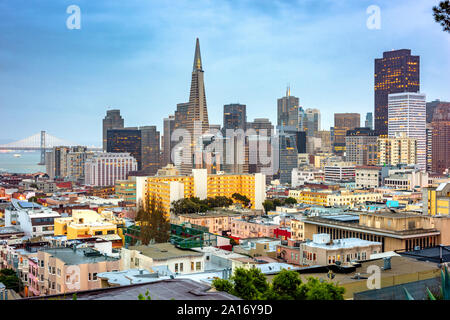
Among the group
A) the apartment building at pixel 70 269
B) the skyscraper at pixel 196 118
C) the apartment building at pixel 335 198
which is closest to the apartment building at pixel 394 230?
the apartment building at pixel 70 269

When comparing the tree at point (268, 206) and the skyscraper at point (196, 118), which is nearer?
the tree at point (268, 206)

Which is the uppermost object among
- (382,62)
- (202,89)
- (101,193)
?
(382,62)

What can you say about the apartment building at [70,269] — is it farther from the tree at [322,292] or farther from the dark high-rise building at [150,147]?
the dark high-rise building at [150,147]

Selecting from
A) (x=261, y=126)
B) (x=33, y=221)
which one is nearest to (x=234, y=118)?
(x=261, y=126)

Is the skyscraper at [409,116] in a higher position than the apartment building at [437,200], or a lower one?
higher

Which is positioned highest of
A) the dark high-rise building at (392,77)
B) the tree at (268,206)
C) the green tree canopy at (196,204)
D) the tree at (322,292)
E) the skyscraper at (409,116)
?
the dark high-rise building at (392,77)

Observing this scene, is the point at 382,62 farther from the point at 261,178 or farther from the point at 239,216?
the point at 239,216
